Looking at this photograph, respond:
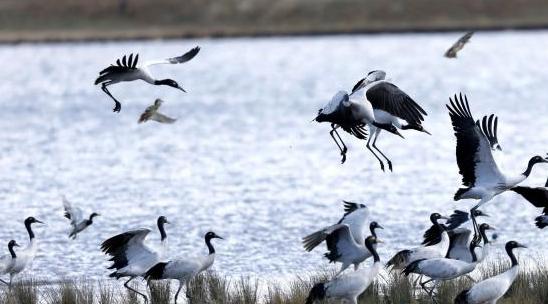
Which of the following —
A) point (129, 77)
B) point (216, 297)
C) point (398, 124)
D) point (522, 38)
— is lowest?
point (216, 297)

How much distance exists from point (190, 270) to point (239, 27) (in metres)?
49.0

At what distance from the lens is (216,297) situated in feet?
42.7

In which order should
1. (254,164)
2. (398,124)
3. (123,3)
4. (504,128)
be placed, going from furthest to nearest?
(123,3), (504,128), (254,164), (398,124)

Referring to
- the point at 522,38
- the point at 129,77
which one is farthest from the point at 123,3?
the point at 129,77

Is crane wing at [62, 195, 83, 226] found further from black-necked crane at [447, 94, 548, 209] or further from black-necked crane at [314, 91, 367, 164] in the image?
black-necked crane at [447, 94, 548, 209]

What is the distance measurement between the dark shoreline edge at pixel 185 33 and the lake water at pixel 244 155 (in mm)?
879

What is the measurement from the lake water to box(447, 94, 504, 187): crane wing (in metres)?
2.46

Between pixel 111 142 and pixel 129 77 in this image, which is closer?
pixel 129 77

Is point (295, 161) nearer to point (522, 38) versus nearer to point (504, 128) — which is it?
point (504, 128)

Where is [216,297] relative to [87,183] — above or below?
below

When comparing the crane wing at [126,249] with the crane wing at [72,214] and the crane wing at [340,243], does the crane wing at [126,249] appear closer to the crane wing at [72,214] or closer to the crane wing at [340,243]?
the crane wing at [340,243]

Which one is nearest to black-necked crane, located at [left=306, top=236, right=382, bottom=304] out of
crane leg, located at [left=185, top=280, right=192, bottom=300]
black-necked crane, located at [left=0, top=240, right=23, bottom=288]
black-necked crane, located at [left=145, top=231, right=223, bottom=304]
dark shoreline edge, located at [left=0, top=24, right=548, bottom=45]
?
black-necked crane, located at [left=145, top=231, right=223, bottom=304]

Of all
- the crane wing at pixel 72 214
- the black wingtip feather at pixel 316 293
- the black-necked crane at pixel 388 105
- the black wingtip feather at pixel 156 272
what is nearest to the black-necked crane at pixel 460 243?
the black-necked crane at pixel 388 105

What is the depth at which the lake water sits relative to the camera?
1803cm
